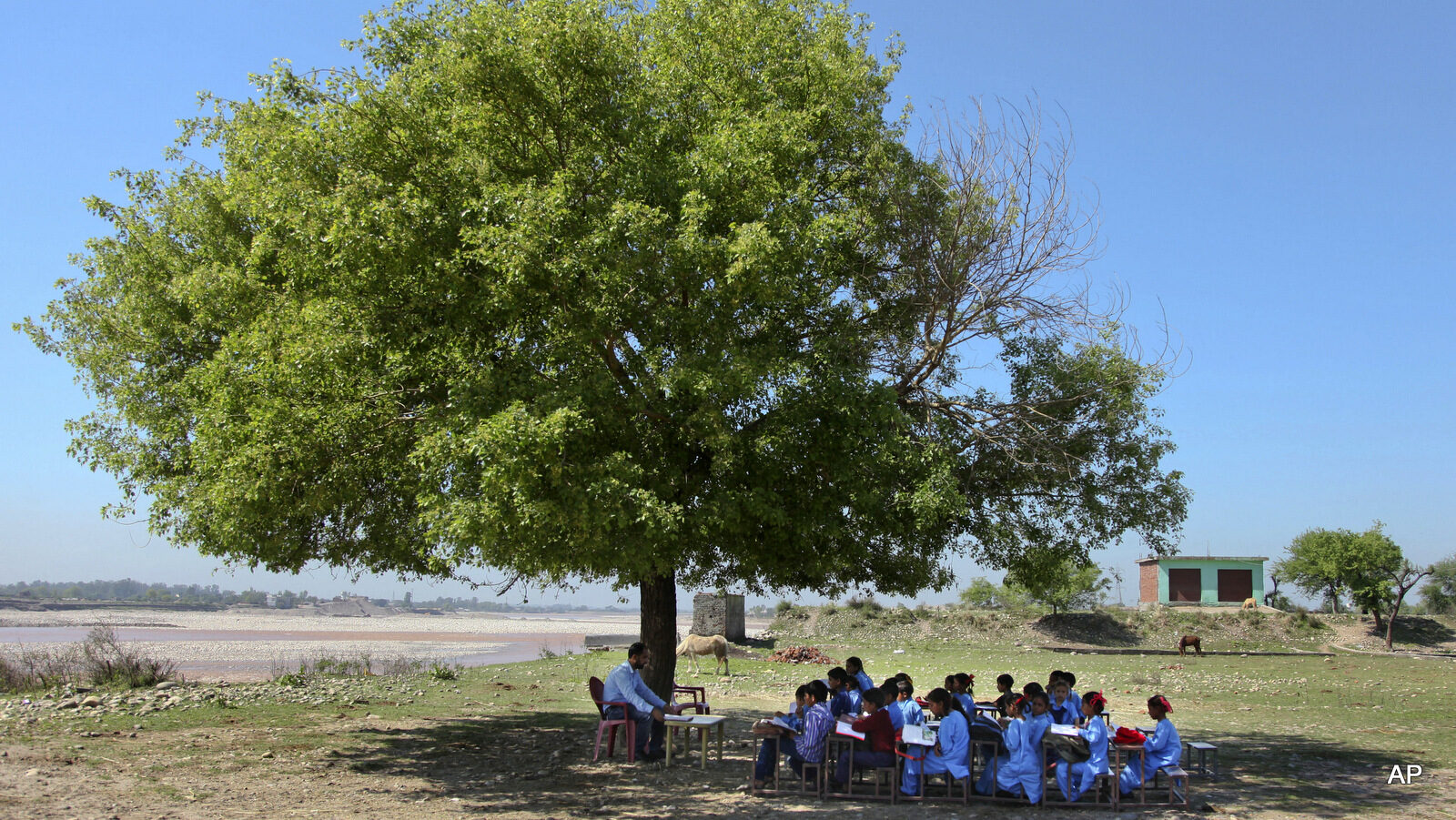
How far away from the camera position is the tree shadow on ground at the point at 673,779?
9.20 meters

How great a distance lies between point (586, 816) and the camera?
29.0 feet

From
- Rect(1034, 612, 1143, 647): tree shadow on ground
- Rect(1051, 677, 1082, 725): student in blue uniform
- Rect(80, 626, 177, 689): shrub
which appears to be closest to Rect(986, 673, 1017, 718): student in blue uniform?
Rect(1051, 677, 1082, 725): student in blue uniform

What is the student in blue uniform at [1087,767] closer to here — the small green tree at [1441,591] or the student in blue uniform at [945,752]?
the student in blue uniform at [945,752]

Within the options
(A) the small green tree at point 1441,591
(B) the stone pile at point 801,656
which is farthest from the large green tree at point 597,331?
(A) the small green tree at point 1441,591

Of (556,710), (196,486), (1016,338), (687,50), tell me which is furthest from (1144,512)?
(196,486)

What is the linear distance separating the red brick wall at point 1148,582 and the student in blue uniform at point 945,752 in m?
57.1

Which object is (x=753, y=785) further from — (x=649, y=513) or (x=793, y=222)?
(x=793, y=222)

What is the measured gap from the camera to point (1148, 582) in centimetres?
6225

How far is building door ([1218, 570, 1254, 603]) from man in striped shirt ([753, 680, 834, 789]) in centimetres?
5766

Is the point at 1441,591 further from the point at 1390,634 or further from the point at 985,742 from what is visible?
the point at 985,742

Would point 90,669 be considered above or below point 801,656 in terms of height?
above

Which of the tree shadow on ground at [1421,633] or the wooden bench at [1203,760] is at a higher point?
the wooden bench at [1203,760]

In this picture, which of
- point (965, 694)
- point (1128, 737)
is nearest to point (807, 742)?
point (965, 694)

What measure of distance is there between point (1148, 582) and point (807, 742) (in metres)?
60.4
